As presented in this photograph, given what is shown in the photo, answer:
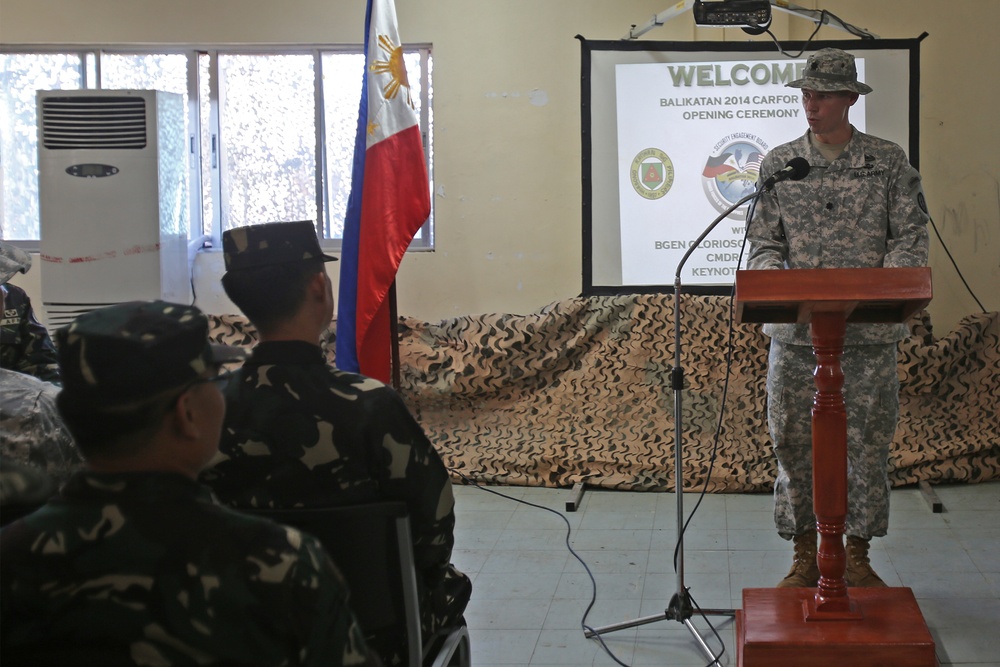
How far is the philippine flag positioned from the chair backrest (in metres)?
2.23

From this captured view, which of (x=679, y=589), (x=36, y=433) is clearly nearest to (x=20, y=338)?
(x=36, y=433)

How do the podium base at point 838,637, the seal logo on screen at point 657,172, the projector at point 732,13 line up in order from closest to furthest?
the podium base at point 838,637 → the projector at point 732,13 → the seal logo on screen at point 657,172

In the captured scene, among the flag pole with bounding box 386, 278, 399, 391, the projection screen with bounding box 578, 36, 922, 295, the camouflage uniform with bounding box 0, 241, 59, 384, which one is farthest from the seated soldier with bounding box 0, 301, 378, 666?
the projection screen with bounding box 578, 36, 922, 295

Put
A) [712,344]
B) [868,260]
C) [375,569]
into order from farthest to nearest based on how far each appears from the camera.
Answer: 1. [712,344]
2. [868,260]
3. [375,569]

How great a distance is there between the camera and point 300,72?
5.61m

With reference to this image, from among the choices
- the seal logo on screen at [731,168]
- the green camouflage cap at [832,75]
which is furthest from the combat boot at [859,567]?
the seal logo on screen at [731,168]

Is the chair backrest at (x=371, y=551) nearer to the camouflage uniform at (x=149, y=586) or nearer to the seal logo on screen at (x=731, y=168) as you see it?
the camouflage uniform at (x=149, y=586)

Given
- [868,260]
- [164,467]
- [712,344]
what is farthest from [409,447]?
[712,344]

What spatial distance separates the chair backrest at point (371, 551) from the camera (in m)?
1.50

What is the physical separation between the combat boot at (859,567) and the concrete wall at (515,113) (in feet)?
8.67

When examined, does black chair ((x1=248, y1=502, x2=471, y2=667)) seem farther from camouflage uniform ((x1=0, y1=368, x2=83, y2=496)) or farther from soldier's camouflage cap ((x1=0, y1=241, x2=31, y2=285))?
soldier's camouflage cap ((x1=0, y1=241, x2=31, y2=285))

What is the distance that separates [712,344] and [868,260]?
2.12m

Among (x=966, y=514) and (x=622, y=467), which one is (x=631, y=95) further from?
(x=966, y=514)

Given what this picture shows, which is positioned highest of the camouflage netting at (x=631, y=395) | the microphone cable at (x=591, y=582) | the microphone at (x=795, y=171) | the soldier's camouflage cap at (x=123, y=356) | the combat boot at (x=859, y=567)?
the microphone at (x=795, y=171)
